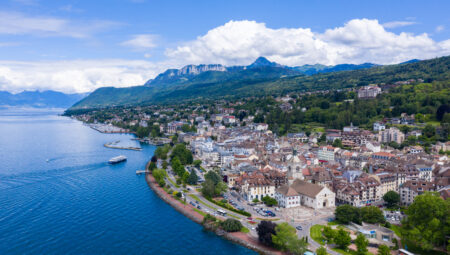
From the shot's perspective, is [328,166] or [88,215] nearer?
[88,215]

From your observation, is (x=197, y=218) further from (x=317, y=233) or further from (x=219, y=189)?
(x=317, y=233)

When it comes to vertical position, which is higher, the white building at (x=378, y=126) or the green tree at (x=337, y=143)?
the white building at (x=378, y=126)

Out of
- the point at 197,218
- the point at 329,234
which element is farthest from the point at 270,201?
the point at 329,234

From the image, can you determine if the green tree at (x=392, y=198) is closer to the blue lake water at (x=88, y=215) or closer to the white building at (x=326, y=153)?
the blue lake water at (x=88, y=215)

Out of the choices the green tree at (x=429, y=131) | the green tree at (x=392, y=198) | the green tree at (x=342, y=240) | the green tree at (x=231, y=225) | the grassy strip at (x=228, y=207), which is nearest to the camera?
the green tree at (x=342, y=240)

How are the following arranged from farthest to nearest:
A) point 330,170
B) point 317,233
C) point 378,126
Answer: point 378,126 < point 330,170 < point 317,233

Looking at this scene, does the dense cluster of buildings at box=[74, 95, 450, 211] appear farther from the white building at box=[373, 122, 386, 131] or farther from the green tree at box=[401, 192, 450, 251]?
the green tree at box=[401, 192, 450, 251]

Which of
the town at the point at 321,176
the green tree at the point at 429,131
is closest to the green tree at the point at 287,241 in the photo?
the town at the point at 321,176
